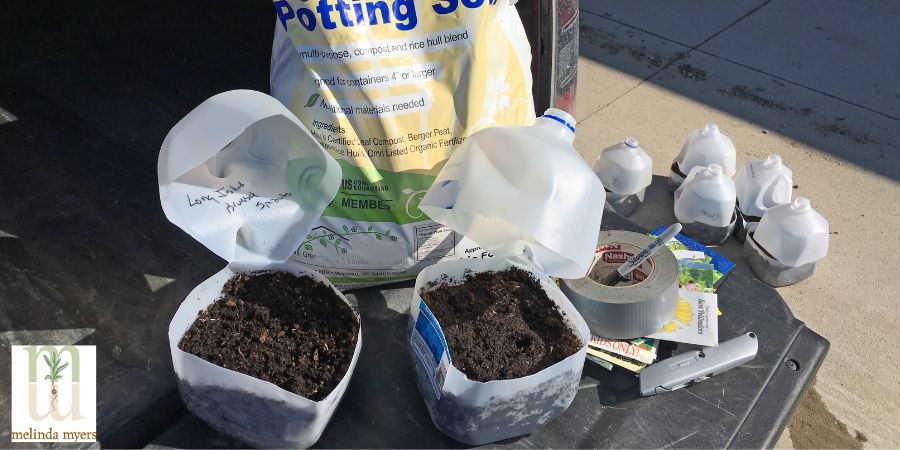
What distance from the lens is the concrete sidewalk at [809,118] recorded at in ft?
5.75

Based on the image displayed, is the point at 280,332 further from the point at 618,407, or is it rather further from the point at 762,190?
the point at 762,190

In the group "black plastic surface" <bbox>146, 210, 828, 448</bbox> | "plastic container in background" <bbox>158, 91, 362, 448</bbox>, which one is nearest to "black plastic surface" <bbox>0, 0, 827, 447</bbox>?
"black plastic surface" <bbox>146, 210, 828, 448</bbox>

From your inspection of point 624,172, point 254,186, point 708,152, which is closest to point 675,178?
point 708,152

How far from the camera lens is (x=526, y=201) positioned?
1199 mm

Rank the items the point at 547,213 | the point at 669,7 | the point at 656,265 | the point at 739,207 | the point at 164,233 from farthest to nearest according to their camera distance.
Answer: the point at 669,7
the point at 739,207
the point at 164,233
the point at 656,265
the point at 547,213

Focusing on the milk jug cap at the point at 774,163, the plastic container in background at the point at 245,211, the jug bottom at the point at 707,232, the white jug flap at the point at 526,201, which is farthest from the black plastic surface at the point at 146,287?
the milk jug cap at the point at 774,163

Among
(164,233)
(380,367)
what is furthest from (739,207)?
(164,233)

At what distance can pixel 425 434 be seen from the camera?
1.24 metres

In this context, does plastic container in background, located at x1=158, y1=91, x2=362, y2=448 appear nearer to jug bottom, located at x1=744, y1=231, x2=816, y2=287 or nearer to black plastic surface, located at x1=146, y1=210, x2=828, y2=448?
black plastic surface, located at x1=146, y1=210, x2=828, y2=448

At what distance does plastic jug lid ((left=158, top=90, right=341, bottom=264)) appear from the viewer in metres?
1.23

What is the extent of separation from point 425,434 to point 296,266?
38 centimetres

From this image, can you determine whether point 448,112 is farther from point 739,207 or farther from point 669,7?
point 669,7
